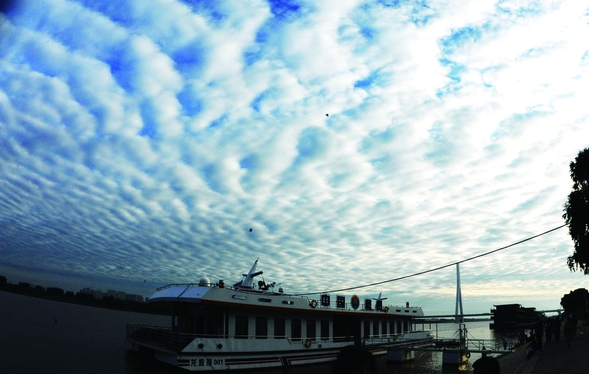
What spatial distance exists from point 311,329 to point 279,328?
11.5ft

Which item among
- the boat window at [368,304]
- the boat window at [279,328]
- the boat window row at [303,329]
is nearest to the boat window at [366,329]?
the boat window row at [303,329]

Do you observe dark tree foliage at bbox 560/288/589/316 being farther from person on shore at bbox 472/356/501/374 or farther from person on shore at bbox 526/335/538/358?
person on shore at bbox 472/356/501/374

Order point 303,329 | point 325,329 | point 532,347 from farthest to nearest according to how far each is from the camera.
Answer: point 325,329 → point 303,329 → point 532,347

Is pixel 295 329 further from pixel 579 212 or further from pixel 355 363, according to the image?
pixel 355 363

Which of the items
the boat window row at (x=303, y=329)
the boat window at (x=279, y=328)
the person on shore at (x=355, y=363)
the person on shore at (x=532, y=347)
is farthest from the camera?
the boat window at (x=279, y=328)

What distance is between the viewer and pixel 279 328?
90.6ft

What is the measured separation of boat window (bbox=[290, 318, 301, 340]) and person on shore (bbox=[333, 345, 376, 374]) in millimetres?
26768

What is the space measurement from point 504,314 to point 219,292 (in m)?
112

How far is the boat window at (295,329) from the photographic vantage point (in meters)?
28.4

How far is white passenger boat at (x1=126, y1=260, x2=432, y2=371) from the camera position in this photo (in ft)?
75.3

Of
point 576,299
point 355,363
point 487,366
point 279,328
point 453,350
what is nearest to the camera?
point 355,363

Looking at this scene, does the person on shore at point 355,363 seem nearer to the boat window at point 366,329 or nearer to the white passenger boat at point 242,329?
the white passenger boat at point 242,329

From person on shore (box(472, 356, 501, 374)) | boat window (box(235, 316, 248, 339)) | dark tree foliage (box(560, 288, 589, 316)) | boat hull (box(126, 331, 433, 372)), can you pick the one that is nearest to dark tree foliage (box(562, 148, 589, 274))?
boat hull (box(126, 331, 433, 372))

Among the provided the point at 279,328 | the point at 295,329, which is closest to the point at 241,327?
Answer: the point at 279,328
